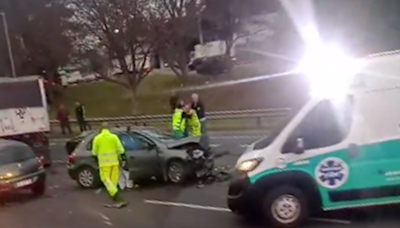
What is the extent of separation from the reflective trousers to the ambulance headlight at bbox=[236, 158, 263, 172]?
10.4ft

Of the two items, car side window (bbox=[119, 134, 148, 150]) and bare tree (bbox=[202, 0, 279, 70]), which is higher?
bare tree (bbox=[202, 0, 279, 70])

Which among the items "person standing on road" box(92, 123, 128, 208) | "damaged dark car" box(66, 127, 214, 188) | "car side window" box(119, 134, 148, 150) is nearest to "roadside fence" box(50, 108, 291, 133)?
"damaged dark car" box(66, 127, 214, 188)

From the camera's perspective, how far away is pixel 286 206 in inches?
303

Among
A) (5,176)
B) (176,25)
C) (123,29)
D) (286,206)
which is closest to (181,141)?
(5,176)

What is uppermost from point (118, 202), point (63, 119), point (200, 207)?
point (63, 119)

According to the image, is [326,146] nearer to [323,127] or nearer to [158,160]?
[323,127]

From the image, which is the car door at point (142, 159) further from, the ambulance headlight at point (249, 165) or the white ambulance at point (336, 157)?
the white ambulance at point (336, 157)

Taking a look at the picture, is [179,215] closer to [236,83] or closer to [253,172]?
[253,172]

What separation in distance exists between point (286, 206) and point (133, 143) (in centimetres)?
563

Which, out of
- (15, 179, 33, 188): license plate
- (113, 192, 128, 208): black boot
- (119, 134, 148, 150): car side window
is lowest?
(113, 192, 128, 208): black boot

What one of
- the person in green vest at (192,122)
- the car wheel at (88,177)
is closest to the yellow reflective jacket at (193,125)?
the person in green vest at (192,122)

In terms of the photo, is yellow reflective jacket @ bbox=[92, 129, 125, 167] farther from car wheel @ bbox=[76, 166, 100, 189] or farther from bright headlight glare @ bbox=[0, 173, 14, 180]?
car wheel @ bbox=[76, 166, 100, 189]

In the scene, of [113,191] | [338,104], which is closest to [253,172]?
[338,104]

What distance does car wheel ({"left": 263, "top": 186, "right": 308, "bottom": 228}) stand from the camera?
7.67 meters
